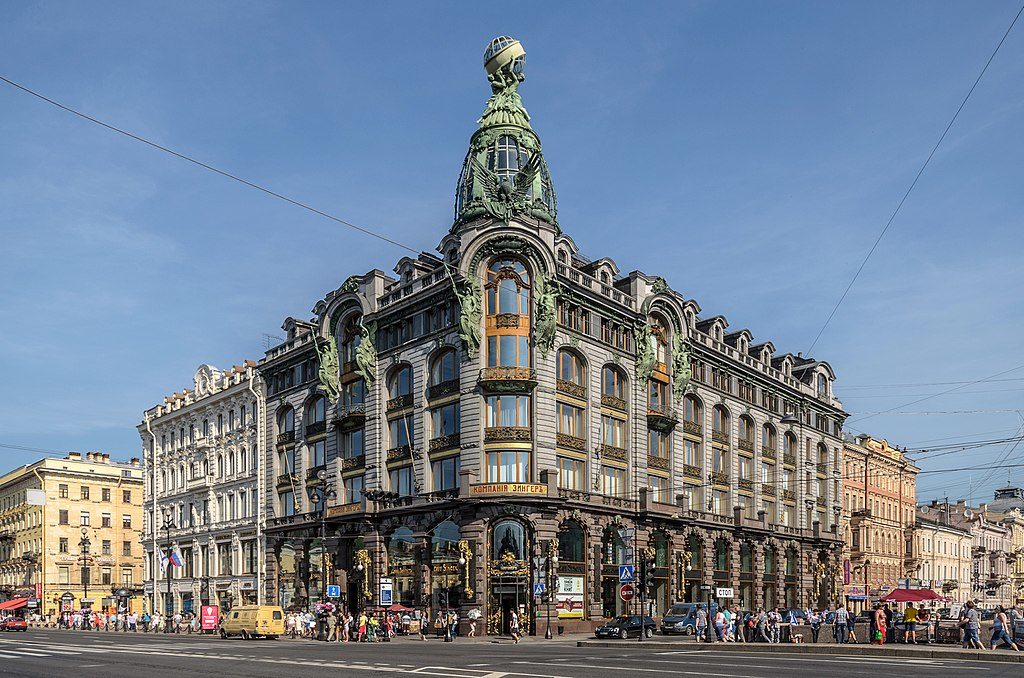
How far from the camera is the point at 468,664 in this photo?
32.7 meters

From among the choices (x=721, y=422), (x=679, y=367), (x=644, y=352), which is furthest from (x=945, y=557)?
(x=644, y=352)

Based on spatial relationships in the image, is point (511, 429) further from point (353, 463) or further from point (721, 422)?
point (721, 422)

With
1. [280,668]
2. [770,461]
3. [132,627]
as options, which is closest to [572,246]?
[770,461]

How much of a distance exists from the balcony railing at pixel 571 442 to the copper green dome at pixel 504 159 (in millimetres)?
14052

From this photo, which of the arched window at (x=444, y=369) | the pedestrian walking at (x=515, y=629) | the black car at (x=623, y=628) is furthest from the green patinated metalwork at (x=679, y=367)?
the pedestrian walking at (x=515, y=629)

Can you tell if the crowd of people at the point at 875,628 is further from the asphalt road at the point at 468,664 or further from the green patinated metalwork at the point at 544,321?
the green patinated metalwork at the point at 544,321

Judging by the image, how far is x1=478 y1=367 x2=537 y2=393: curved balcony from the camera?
6153 centimetres

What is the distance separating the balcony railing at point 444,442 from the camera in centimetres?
6312

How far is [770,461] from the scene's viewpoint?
87.8 meters

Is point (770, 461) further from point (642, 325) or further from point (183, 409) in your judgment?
point (183, 409)

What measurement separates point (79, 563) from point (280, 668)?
96277 mm

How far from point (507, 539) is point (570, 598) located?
5452 mm

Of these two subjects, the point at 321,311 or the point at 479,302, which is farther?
the point at 321,311

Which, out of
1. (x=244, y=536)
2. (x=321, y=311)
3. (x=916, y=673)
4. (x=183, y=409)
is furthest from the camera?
(x=183, y=409)
